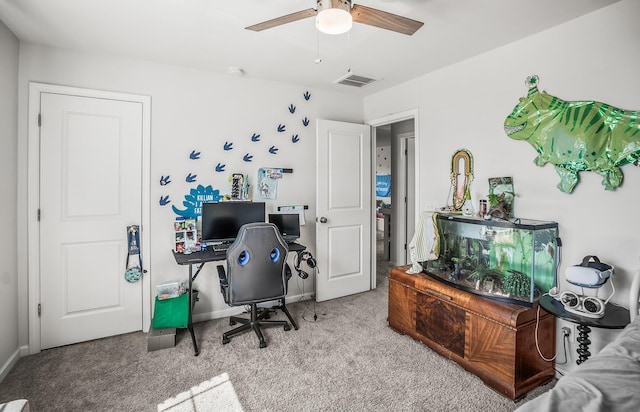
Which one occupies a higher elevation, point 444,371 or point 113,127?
point 113,127

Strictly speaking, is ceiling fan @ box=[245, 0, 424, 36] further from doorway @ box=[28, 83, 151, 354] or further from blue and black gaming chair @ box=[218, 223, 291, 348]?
doorway @ box=[28, 83, 151, 354]

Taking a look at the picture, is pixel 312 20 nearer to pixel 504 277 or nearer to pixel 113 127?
pixel 113 127

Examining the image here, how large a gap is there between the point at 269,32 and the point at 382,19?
107cm

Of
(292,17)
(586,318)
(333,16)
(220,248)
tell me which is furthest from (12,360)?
(586,318)

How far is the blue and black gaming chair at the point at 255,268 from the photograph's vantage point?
2578 mm

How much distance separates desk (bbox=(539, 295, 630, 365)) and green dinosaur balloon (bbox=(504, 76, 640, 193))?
2.52 feet

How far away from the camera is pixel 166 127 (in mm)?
3002

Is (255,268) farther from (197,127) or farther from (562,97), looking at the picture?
(562,97)

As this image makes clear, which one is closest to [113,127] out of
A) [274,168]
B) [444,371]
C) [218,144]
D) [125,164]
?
[125,164]

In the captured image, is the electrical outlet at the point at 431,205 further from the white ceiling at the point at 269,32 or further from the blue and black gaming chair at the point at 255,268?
the blue and black gaming chair at the point at 255,268

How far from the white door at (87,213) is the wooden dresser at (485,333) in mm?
2641

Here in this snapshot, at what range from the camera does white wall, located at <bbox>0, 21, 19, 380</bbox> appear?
7.34 ft

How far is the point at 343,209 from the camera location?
12.5 feet

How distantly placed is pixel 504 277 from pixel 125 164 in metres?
3.33
